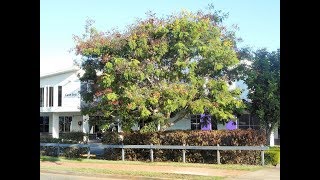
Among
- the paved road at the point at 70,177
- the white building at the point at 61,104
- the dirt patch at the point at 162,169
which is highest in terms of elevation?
the white building at the point at 61,104

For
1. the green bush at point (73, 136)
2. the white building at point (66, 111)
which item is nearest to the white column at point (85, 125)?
the white building at point (66, 111)

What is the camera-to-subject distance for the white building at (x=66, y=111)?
427 cm

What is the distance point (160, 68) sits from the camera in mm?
4715

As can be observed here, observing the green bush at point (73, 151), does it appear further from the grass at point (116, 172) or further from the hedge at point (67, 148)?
the grass at point (116, 172)

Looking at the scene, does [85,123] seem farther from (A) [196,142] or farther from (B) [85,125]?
(A) [196,142]

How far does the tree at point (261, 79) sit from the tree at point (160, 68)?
5.5 inches

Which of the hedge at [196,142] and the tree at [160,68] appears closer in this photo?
the hedge at [196,142]

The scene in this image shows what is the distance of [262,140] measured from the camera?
4.11 m

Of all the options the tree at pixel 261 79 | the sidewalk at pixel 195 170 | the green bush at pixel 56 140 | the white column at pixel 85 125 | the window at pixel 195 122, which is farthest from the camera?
the white column at pixel 85 125

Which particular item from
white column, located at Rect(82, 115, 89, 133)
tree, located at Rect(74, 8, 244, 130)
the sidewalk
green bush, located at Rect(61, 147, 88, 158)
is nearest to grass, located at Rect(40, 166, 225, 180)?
the sidewalk

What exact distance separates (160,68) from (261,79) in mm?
1145
